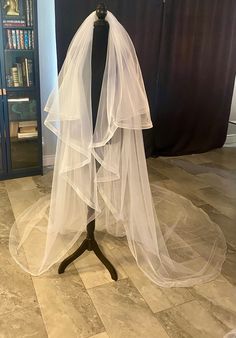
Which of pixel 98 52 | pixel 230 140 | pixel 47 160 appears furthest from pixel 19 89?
pixel 230 140

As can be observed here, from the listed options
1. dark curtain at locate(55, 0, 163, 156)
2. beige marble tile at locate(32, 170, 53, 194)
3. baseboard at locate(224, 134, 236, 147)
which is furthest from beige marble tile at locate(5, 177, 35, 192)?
baseboard at locate(224, 134, 236, 147)

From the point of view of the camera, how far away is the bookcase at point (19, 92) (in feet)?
9.67

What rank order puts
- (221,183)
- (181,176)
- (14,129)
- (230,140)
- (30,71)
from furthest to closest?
(230,140), (181,176), (221,183), (14,129), (30,71)

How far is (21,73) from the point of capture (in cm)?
313

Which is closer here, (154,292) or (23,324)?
(23,324)

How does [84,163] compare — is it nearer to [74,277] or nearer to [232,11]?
[74,277]

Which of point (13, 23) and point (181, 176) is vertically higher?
point (13, 23)

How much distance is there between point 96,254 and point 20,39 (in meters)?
2.16

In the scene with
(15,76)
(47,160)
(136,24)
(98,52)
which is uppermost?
(136,24)

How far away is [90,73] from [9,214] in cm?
150

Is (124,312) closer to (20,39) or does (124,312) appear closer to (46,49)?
(20,39)

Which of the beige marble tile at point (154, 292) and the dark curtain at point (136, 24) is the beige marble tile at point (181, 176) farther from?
the beige marble tile at point (154, 292)

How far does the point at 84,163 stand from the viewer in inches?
70.1

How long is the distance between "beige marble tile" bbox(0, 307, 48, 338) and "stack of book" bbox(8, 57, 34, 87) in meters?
2.17
